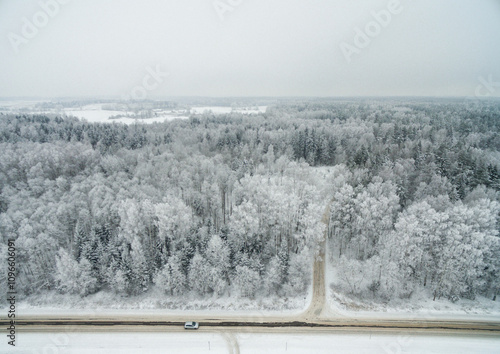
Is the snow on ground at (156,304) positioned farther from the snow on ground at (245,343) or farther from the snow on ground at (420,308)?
the snow on ground at (420,308)

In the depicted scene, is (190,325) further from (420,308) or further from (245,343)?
(420,308)

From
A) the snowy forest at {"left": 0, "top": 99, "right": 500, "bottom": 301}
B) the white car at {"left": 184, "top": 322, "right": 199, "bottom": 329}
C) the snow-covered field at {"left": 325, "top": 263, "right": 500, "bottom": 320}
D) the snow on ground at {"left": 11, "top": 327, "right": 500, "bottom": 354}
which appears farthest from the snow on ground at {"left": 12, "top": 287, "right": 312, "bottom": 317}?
the snow-covered field at {"left": 325, "top": 263, "right": 500, "bottom": 320}

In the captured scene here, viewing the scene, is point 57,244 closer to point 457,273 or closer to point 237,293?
point 237,293

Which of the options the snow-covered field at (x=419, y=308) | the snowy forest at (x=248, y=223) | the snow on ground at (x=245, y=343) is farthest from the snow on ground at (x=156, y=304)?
the snow-covered field at (x=419, y=308)

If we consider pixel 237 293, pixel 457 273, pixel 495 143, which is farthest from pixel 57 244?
pixel 495 143

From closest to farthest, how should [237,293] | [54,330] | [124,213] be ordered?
[54,330] < [237,293] < [124,213]

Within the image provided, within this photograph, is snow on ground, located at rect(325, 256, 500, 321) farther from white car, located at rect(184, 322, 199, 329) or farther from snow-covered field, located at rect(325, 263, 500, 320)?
white car, located at rect(184, 322, 199, 329)
